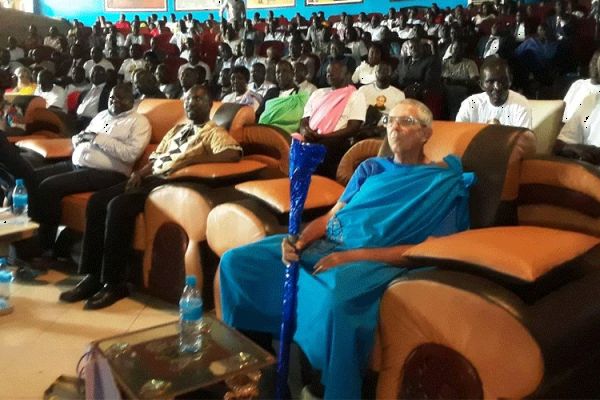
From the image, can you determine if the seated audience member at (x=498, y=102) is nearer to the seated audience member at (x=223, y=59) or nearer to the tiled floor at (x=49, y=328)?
the tiled floor at (x=49, y=328)

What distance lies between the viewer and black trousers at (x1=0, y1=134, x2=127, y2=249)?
10.6 ft

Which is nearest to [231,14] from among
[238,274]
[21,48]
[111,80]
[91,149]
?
[21,48]

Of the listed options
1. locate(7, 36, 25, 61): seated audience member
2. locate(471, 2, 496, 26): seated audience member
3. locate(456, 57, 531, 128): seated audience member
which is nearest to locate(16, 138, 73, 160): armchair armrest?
locate(456, 57, 531, 128): seated audience member

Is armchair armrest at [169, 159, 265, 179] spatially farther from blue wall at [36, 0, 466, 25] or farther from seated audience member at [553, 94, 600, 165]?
blue wall at [36, 0, 466, 25]

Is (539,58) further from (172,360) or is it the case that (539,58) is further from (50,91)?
(172,360)

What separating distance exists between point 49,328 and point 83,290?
0.33m

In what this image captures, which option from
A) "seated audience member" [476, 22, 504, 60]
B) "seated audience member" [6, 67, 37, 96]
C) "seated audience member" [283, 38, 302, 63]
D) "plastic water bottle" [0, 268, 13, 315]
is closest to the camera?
"plastic water bottle" [0, 268, 13, 315]

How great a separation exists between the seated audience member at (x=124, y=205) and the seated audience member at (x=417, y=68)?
326 cm

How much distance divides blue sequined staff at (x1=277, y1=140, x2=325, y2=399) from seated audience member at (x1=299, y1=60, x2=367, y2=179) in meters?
1.68

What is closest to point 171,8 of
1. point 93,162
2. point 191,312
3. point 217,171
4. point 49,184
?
point 93,162

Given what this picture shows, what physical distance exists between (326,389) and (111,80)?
424 centimetres

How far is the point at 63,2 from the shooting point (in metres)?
15.7

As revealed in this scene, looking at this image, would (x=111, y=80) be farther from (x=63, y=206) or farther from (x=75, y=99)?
(x=63, y=206)

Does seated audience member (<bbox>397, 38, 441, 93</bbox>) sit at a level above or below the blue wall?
below
